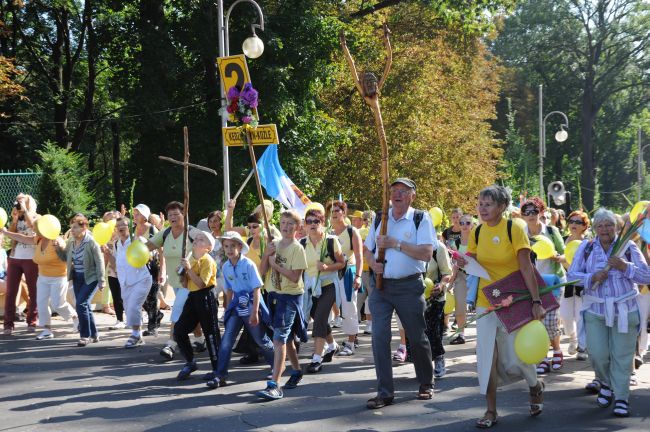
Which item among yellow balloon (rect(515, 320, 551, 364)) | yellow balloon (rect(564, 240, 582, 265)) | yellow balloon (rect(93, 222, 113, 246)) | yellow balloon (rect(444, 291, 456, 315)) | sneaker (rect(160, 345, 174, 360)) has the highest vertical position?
yellow balloon (rect(93, 222, 113, 246))

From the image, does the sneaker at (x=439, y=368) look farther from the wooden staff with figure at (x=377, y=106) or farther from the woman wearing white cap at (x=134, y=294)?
the woman wearing white cap at (x=134, y=294)

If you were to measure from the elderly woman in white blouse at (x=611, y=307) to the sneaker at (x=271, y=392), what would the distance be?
9.00 ft

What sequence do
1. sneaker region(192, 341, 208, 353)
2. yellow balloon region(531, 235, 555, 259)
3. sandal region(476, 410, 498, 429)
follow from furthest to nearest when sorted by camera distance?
sneaker region(192, 341, 208, 353) → yellow balloon region(531, 235, 555, 259) → sandal region(476, 410, 498, 429)

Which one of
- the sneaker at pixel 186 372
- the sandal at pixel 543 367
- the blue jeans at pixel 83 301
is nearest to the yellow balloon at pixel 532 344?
the sandal at pixel 543 367

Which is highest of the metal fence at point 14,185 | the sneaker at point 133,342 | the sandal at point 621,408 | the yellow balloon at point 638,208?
the metal fence at point 14,185

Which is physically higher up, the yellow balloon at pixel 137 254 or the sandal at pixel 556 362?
the yellow balloon at pixel 137 254

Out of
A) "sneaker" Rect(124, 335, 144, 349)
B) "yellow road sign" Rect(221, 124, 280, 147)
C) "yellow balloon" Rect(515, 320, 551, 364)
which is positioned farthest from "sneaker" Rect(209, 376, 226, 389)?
"yellow road sign" Rect(221, 124, 280, 147)

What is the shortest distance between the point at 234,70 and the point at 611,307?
741 cm

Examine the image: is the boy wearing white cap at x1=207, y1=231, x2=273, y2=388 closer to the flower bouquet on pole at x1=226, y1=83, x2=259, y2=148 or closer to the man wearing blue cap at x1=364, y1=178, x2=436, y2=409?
the man wearing blue cap at x1=364, y1=178, x2=436, y2=409

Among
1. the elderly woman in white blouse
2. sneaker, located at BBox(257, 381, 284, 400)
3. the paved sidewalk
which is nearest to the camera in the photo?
the paved sidewalk

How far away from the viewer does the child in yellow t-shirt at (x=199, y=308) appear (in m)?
8.40

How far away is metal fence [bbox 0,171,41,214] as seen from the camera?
Result: 18.7 metres

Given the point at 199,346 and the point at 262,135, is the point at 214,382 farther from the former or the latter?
the point at 262,135

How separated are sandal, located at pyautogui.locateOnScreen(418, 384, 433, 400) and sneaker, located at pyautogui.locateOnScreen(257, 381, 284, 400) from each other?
1255 mm
